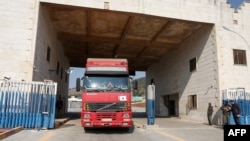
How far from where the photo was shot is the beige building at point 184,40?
14.4 m

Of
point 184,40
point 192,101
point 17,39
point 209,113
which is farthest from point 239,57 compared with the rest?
point 17,39

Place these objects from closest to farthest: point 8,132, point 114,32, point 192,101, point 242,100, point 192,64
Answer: point 8,132 < point 242,100 < point 192,101 < point 192,64 < point 114,32

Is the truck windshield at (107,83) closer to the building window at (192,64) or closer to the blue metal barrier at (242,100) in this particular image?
the blue metal barrier at (242,100)

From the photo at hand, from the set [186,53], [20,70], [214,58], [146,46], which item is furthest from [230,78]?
[20,70]

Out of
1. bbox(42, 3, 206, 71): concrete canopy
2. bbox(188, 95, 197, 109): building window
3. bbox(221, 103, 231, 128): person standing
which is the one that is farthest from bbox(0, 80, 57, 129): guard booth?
bbox(188, 95, 197, 109): building window

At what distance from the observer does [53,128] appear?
12992 mm

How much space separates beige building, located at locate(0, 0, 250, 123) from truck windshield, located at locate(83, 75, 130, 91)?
174 inches

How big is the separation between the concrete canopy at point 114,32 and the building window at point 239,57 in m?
3.32

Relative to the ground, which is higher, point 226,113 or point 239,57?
point 239,57

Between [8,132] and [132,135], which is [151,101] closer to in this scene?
[132,135]

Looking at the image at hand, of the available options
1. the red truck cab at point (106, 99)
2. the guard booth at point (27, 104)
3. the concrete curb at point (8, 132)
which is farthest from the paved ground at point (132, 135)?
the guard booth at point (27, 104)

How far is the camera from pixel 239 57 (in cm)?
1827

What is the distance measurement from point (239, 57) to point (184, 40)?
234 inches

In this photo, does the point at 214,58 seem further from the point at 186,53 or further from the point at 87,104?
the point at 87,104
